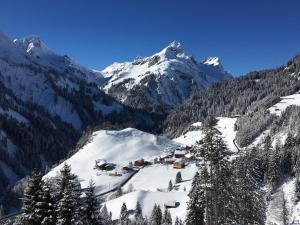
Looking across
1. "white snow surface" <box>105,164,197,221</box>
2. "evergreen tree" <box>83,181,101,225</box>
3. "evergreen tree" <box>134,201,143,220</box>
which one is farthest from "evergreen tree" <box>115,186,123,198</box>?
"evergreen tree" <box>83,181,101,225</box>

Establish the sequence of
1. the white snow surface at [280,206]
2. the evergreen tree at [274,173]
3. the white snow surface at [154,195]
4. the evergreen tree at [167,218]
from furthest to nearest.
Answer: the evergreen tree at [274,173]
the white snow surface at [154,195]
the evergreen tree at [167,218]
the white snow surface at [280,206]

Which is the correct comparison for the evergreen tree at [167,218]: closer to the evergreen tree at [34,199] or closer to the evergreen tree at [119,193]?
the evergreen tree at [119,193]

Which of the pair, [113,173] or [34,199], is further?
[113,173]

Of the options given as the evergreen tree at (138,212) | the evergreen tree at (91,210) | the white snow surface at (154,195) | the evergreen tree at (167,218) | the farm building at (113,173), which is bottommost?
the evergreen tree at (91,210)

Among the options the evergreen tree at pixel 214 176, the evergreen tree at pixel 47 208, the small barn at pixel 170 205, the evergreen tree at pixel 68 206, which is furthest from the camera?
the small barn at pixel 170 205

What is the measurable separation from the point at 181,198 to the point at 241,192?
103 metres

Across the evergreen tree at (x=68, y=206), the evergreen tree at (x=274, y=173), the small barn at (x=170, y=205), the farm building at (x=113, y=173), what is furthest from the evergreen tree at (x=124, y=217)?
the evergreen tree at (x=68, y=206)

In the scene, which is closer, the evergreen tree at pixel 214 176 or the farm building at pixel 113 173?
the evergreen tree at pixel 214 176

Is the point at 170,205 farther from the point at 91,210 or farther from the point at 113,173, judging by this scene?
the point at 91,210

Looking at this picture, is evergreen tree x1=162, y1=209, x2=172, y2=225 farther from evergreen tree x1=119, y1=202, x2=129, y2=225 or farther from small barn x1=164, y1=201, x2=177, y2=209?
evergreen tree x1=119, y1=202, x2=129, y2=225

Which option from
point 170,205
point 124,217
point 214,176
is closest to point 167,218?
point 124,217

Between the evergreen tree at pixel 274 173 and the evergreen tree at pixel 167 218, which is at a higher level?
the evergreen tree at pixel 274 173

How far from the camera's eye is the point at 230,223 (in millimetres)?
39406

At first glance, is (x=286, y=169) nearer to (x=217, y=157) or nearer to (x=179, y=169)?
(x=179, y=169)
